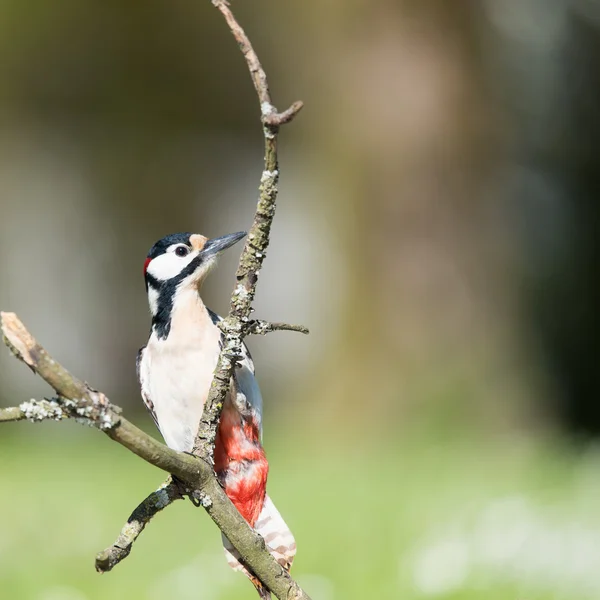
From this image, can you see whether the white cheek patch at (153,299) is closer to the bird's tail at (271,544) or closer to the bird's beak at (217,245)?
the bird's beak at (217,245)

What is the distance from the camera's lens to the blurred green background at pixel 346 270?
13.6 feet

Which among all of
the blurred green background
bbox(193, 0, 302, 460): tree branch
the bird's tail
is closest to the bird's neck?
the bird's tail

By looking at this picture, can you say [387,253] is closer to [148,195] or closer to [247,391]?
[148,195]

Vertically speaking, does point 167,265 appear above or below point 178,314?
above

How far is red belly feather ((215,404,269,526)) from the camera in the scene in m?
2.12

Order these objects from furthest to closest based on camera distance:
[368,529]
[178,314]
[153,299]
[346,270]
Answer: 1. [346,270]
2. [368,529]
3. [153,299]
4. [178,314]

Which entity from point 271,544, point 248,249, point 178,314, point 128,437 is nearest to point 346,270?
point 178,314

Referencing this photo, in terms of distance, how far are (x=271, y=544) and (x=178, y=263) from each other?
80 centimetres

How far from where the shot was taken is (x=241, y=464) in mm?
2166

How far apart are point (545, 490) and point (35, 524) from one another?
2372 millimetres

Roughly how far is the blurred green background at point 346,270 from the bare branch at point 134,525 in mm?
1938

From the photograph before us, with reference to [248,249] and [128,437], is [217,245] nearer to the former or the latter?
[248,249]

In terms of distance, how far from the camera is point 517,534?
4000 mm

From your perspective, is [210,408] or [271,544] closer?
[210,408]
